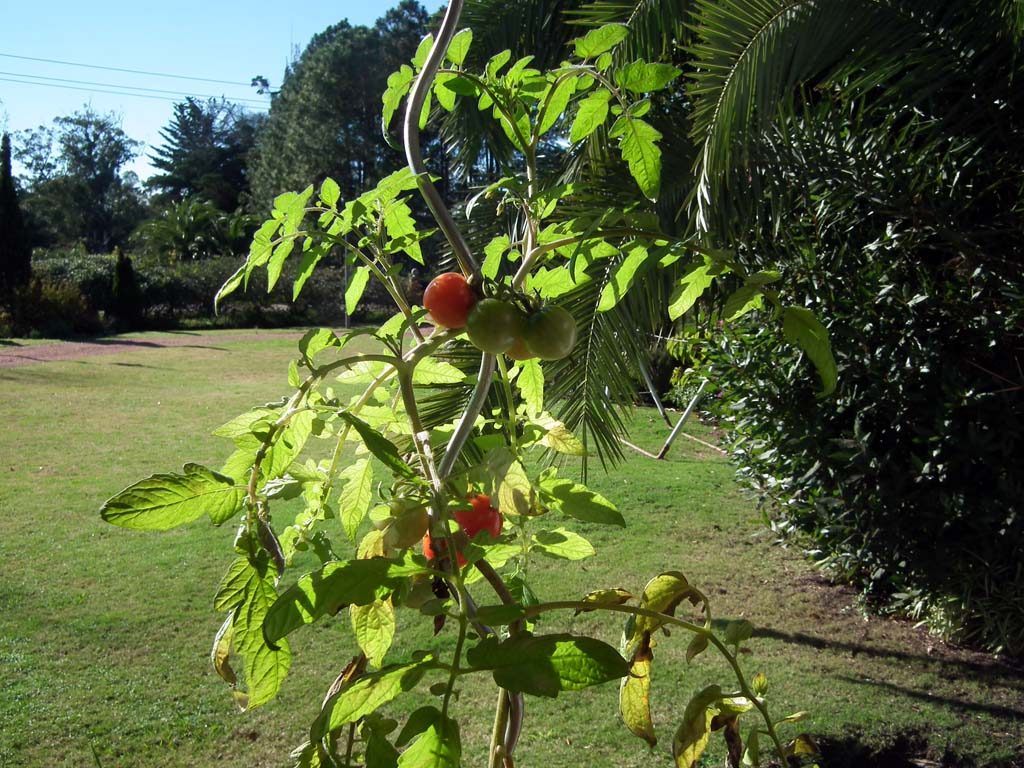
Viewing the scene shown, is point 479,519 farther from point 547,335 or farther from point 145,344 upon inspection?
point 145,344

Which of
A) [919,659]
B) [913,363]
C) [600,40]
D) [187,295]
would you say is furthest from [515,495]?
[187,295]

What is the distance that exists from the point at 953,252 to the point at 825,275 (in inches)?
19.2

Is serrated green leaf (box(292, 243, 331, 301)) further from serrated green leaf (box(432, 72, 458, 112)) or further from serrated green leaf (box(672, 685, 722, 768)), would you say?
serrated green leaf (box(672, 685, 722, 768))

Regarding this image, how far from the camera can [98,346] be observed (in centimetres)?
1628

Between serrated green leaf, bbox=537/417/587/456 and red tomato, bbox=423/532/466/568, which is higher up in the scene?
serrated green leaf, bbox=537/417/587/456

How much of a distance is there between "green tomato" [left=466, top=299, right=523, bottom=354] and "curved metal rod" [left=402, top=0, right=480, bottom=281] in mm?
47

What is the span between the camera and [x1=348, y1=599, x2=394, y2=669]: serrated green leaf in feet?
2.37

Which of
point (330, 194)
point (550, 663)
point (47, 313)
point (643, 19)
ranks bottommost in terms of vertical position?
point (47, 313)

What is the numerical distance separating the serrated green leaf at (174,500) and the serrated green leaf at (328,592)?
0.28ft

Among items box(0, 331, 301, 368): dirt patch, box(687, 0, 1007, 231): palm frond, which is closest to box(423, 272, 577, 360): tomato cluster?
box(687, 0, 1007, 231): palm frond

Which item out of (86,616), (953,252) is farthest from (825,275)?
(86,616)

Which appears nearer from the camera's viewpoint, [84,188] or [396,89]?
[396,89]

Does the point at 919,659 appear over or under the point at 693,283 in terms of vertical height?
under

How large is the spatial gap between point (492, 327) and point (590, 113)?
9.4 inches
